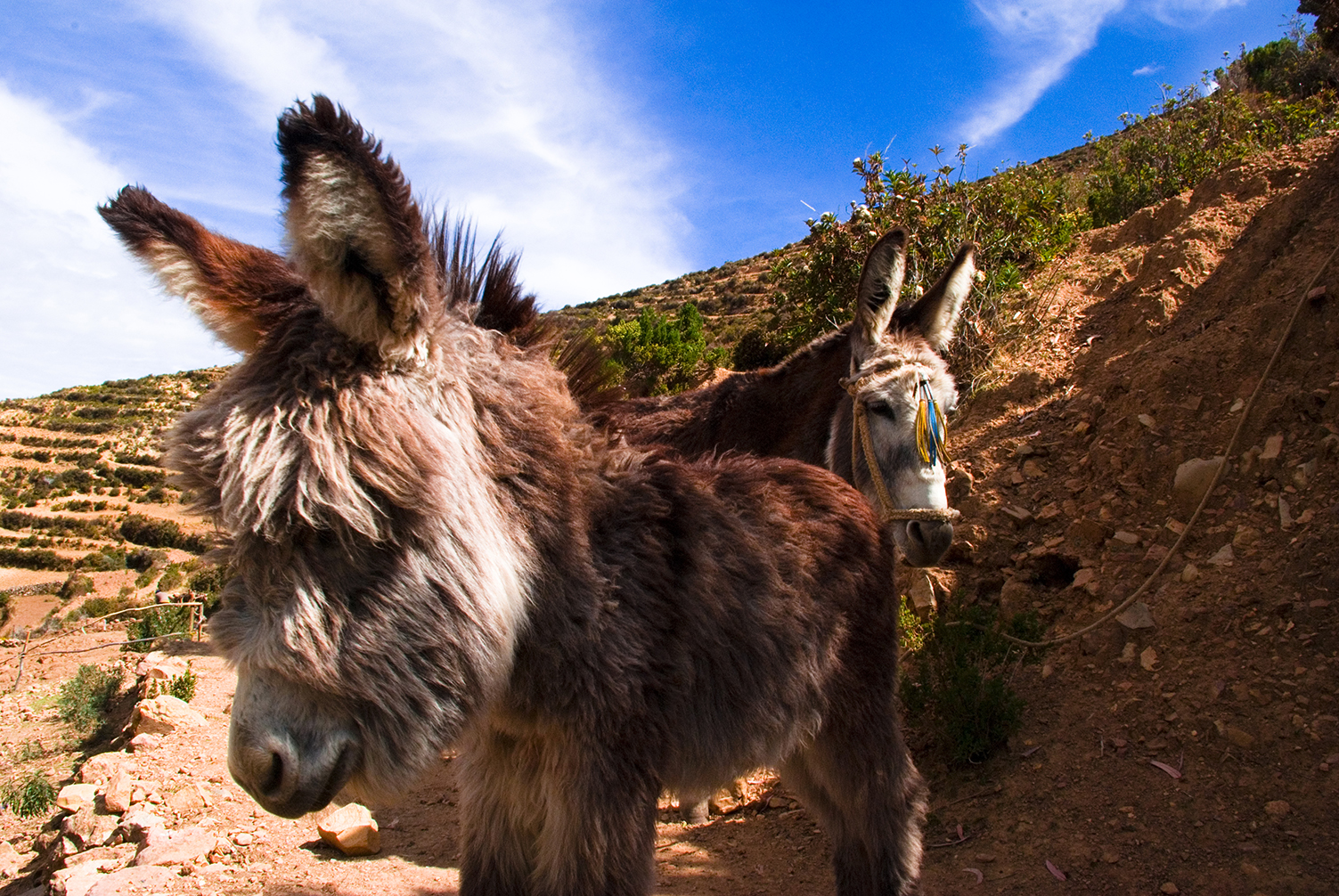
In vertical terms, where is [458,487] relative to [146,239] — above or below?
below

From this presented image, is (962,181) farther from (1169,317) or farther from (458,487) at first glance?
(458,487)

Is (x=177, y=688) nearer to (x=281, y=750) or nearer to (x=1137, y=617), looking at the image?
(x=281, y=750)

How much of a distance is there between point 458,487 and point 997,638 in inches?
159

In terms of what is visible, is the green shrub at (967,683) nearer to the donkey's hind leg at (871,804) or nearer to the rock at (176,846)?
the donkey's hind leg at (871,804)

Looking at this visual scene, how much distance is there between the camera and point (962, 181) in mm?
8617

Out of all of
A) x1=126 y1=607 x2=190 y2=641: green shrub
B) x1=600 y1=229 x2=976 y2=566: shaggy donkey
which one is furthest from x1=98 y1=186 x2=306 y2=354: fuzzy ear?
x1=126 y1=607 x2=190 y2=641: green shrub

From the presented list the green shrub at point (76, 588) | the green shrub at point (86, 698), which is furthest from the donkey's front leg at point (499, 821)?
the green shrub at point (76, 588)

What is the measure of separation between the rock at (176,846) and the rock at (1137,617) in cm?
549

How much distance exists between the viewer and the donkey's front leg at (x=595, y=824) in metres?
1.75

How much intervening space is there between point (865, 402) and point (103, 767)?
21.5ft

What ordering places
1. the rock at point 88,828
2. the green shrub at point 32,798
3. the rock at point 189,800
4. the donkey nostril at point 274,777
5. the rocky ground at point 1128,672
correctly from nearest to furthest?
the donkey nostril at point 274,777, the rocky ground at point 1128,672, the rock at point 88,828, the rock at point 189,800, the green shrub at point 32,798

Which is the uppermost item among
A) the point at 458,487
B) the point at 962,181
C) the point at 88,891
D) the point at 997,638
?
the point at 962,181

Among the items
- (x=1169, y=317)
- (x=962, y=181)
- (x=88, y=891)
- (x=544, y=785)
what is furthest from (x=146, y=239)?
(x=962, y=181)

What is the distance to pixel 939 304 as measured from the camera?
4.79 metres
